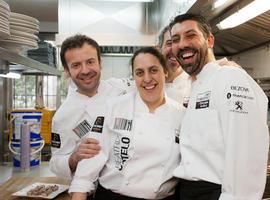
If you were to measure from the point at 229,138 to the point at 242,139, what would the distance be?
0.04m

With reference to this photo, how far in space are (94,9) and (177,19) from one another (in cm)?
250

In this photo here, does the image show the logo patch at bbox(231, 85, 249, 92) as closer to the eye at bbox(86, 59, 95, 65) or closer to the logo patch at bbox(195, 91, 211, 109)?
the logo patch at bbox(195, 91, 211, 109)

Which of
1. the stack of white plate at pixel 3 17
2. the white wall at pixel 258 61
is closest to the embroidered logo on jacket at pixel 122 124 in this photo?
the stack of white plate at pixel 3 17

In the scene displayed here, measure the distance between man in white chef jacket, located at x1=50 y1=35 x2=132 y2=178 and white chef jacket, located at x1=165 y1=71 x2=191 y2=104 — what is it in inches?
13.2

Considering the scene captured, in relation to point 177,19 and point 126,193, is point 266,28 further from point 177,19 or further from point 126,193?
point 126,193

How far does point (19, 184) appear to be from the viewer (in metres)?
1.87

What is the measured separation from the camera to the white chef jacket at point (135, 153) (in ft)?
4.42

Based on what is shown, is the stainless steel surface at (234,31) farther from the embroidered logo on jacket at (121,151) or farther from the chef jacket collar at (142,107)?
the embroidered logo on jacket at (121,151)

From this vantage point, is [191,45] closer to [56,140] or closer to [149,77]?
[149,77]

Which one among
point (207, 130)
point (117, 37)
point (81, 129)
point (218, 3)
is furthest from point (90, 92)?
point (117, 37)

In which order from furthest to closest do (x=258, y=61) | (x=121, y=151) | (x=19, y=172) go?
(x=258, y=61) → (x=19, y=172) → (x=121, y=151)

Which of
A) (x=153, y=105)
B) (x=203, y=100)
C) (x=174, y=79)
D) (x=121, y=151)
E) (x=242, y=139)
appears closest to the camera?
(x=242, y=139)

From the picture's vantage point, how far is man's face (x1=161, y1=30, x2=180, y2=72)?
1930mm

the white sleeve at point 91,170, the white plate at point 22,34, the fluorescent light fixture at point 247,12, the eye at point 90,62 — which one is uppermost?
the fluorescent light fixture at point 247,12
